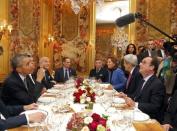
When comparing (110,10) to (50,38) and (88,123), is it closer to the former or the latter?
(50,38)

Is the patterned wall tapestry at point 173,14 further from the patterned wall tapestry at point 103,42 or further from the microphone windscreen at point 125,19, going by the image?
the microphone windscreen at point 125,19

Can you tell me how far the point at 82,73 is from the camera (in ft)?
41.8

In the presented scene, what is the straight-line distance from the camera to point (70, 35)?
12930mm

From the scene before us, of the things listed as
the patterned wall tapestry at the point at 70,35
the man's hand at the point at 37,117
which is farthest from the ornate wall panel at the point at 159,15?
the man's hand at the point at 37,117

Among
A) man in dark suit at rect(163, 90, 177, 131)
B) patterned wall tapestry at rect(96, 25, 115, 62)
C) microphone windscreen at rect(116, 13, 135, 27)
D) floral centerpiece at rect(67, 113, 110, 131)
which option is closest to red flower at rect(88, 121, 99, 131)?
floral centerpiece at rect(67, 113, 110, 131)

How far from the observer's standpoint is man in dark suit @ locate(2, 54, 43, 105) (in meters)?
3.89

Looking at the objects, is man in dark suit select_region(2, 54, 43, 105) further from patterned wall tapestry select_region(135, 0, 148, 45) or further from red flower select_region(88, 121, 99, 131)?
patterned wall tapestry select_region(135, 0, 148, 45)

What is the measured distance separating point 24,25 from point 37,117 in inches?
349

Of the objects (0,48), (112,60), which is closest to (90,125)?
(112,60)

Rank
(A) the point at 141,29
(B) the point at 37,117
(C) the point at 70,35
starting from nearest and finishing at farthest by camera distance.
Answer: (B) the point at 37,117
(A) the point at 141,29
(C) the point at 70,35

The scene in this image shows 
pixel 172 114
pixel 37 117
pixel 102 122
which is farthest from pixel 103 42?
pixel 102 122

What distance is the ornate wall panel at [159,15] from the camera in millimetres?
10969

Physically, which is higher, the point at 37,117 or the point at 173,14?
the point at 173,14

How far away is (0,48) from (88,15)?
4320 mm
